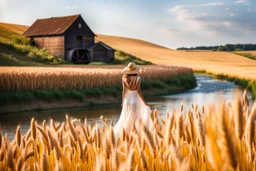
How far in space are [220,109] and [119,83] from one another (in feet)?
80.8

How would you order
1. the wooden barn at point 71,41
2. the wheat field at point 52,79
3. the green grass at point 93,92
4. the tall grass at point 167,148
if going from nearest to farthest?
the tall grass at point 167,148 < the green grass at point 93,92 < the wheat field at point 52,79 < the wooden barn at point 71,41

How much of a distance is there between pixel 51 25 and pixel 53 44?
362 cm

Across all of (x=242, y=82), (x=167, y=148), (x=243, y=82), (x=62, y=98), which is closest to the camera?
(x=167, y=148)

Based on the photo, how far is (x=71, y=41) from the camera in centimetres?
5088

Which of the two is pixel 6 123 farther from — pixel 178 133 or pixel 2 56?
pixel 2 56

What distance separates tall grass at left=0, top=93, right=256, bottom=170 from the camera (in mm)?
1594

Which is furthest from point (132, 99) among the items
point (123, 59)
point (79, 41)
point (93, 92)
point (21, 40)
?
point (123, 59)

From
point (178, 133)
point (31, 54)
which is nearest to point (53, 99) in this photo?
point (178, 133)

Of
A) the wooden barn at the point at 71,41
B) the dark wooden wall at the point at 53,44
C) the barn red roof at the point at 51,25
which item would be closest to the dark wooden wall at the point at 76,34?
the wooden barn at the point at 71,41

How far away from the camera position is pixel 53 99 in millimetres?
21469

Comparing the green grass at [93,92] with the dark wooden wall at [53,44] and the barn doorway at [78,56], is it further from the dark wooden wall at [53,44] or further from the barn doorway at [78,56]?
the dark wooden wall at [53,44]

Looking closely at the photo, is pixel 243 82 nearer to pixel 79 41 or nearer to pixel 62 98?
pixel 62 98

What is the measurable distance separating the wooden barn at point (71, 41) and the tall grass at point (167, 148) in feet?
154

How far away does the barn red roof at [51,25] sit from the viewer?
5119 cm
